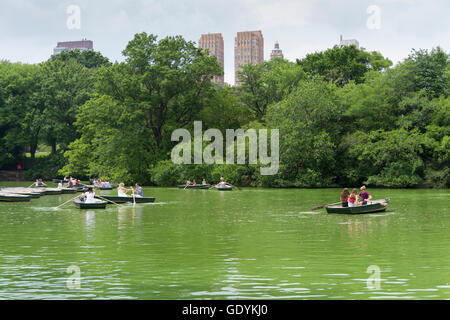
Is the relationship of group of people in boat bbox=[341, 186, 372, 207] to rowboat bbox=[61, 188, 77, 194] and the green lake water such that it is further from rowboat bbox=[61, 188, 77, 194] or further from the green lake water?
rowboat bbox=[61, 188, 77, 194]

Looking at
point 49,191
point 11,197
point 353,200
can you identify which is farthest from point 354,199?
point 49,191

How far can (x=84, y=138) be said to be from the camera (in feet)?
260

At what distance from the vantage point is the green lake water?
1218cm

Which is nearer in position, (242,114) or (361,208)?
(361,208)

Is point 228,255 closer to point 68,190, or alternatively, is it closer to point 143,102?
point 68,190

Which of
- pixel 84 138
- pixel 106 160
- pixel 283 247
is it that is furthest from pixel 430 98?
pixel 283 247

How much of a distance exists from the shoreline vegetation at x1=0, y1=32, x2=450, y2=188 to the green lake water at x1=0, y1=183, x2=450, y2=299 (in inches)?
1231

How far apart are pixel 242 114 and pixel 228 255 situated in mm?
61815

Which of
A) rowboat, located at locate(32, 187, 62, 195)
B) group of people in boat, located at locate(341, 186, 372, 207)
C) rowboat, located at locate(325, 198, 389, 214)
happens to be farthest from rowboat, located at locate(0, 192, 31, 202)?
group of people in boat, located at locate(341, 186, 372, 207)

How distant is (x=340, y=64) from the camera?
76438 mm

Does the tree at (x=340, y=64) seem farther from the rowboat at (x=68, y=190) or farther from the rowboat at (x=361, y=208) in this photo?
the rowboat at (x=361, y=208)

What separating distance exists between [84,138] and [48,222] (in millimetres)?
53172
